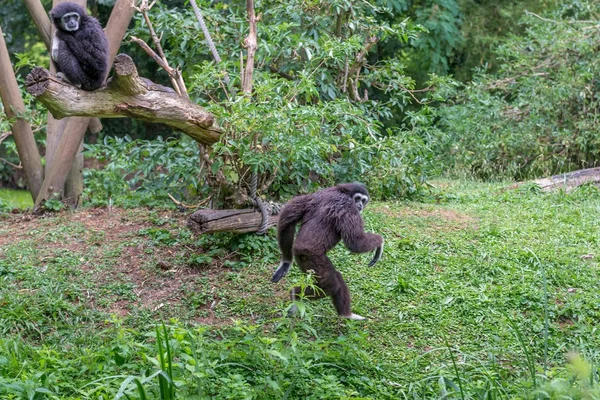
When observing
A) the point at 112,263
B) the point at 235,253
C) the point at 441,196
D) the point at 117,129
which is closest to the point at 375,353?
the point at 235,253

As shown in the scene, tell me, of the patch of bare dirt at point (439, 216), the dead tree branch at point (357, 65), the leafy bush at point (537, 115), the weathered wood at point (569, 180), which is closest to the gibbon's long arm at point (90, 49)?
the dead tree branch at point (357, 65)

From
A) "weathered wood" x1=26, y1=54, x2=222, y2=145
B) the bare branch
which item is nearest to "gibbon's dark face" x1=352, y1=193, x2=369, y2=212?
"weathered wood" x1=26, y1=54, x2=222, y2=145

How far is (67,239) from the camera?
8.00 m

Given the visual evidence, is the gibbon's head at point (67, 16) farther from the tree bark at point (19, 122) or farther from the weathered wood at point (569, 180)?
the weathered wood at point (569, 180)

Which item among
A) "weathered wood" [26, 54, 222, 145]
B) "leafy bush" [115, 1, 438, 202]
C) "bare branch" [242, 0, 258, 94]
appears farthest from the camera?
"bare branch" [242, 0, 258, 94]

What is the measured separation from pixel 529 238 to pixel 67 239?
5.63 m

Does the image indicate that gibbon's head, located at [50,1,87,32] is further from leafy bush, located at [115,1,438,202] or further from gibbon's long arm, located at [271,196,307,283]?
gibbon's long arm, located at [271,196,307,283]

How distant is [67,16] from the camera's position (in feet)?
23.2

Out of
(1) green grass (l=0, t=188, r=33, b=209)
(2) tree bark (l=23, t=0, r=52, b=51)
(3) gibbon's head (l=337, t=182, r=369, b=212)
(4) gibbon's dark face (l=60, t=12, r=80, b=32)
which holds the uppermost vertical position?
(4) gibbon's dark face (l=60, t=12, r=80, b=32)

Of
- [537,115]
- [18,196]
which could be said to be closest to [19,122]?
[18,196]

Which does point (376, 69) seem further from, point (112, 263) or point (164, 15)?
point (112, 263)

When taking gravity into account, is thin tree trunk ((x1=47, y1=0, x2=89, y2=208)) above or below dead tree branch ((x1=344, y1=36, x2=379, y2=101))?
below

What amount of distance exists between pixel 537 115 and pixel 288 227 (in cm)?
861

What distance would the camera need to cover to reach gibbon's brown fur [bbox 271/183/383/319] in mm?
5707
